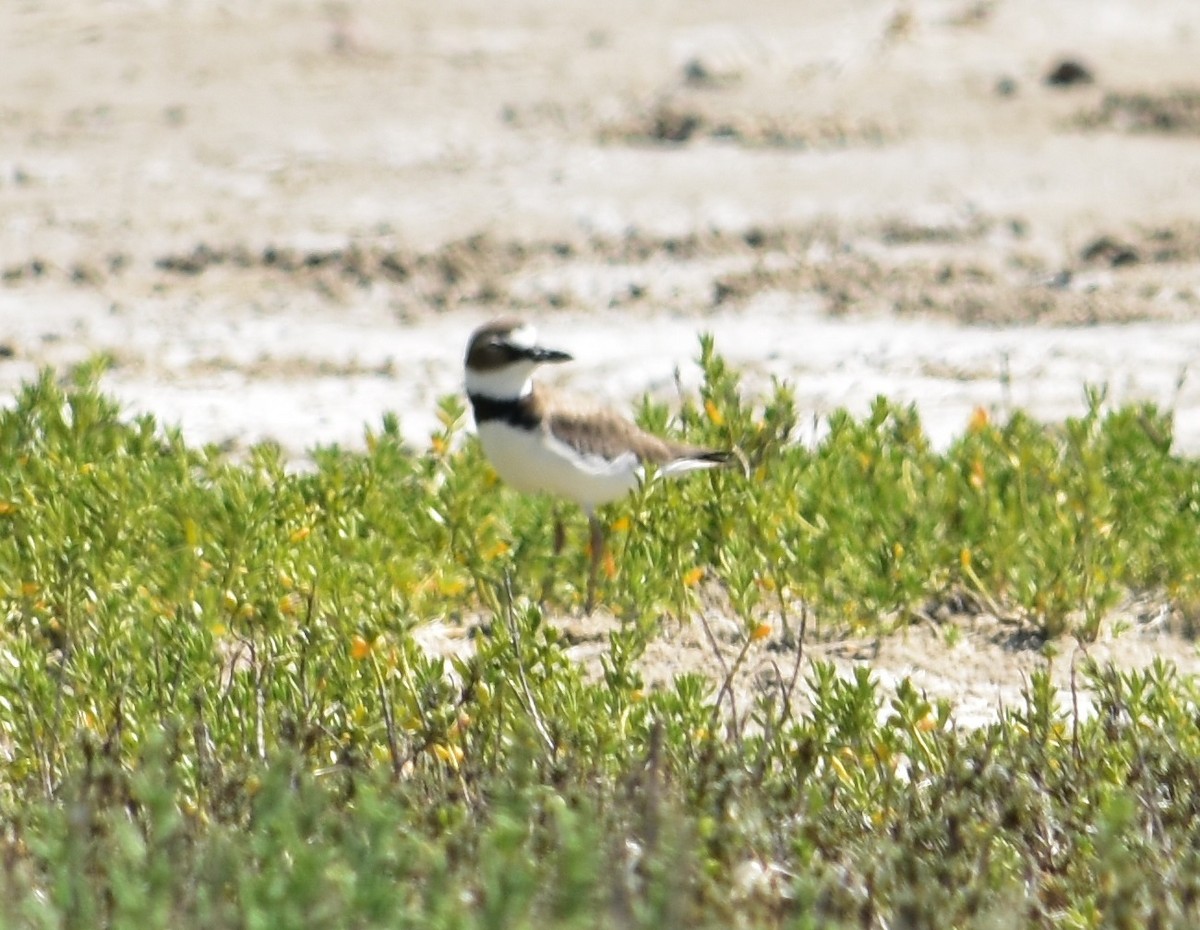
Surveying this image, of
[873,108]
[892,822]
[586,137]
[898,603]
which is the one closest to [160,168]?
[586,137]

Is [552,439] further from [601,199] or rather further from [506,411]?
[601,199]

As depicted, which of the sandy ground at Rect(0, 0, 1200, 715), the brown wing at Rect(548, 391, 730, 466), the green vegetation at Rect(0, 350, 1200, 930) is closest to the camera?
the green vegetation at Rect(0, 350, 1200, 930)

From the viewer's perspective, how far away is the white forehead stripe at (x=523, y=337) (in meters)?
6.97

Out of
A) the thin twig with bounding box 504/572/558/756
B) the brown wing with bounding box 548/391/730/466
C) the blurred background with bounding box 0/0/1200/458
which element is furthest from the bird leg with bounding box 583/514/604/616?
the blurred background with bounding box 0/0/1200/458

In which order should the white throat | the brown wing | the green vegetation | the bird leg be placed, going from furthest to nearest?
the white throat, the brown wing, the bird leg, the green vegetation

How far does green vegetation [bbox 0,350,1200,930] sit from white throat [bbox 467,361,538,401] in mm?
280

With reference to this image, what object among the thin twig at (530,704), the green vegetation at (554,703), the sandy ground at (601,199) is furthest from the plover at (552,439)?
the sandy ground at (601,199)

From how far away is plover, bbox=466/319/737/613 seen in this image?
265 inches

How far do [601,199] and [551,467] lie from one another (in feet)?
18.1

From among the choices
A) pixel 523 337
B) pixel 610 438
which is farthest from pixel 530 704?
pixel 523 337

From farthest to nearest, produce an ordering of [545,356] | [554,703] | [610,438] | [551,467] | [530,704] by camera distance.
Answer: [545,356], [610,438], [551,467], [554,703], [530,704]

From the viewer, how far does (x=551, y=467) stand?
6.70 meters

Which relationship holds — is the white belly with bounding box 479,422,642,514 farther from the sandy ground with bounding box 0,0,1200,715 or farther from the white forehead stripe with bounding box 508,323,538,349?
the sandy ground with bounding box 0,0,1200,715

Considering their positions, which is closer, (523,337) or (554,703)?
(554,703)
